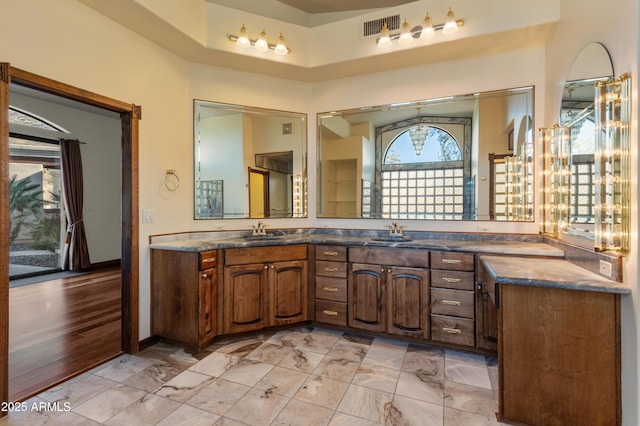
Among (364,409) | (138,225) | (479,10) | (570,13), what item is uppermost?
(479,10)

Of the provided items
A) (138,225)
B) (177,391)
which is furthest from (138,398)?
(138,225)

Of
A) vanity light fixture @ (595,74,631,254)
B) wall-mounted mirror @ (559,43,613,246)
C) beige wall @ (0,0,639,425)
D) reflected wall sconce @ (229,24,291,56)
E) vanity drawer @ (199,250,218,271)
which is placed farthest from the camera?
reflected wall sconce @ (229,24,291,56)

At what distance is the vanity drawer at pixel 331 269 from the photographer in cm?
287

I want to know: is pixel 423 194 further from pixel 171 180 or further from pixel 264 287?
pixel 171 180

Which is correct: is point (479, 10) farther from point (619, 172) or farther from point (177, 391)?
point (177, 391)

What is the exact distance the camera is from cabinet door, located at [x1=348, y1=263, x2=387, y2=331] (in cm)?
271

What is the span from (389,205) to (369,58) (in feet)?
4.76

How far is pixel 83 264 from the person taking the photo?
5.28 meters

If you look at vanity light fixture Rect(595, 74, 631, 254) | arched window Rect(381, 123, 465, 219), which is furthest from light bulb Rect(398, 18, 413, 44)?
vanity light fixture Rect(595, 74, 631, 254)

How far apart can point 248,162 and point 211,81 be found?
34.8 inches

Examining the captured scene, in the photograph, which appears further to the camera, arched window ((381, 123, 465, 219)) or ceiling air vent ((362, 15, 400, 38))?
arched window ((381, 123, 465, 219))

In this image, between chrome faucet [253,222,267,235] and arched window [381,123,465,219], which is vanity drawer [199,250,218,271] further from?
arched window [381,123,465,219]

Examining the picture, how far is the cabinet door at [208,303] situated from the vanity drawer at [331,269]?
3.11 ft

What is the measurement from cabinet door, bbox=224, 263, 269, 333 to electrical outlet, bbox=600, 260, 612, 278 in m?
2.33
